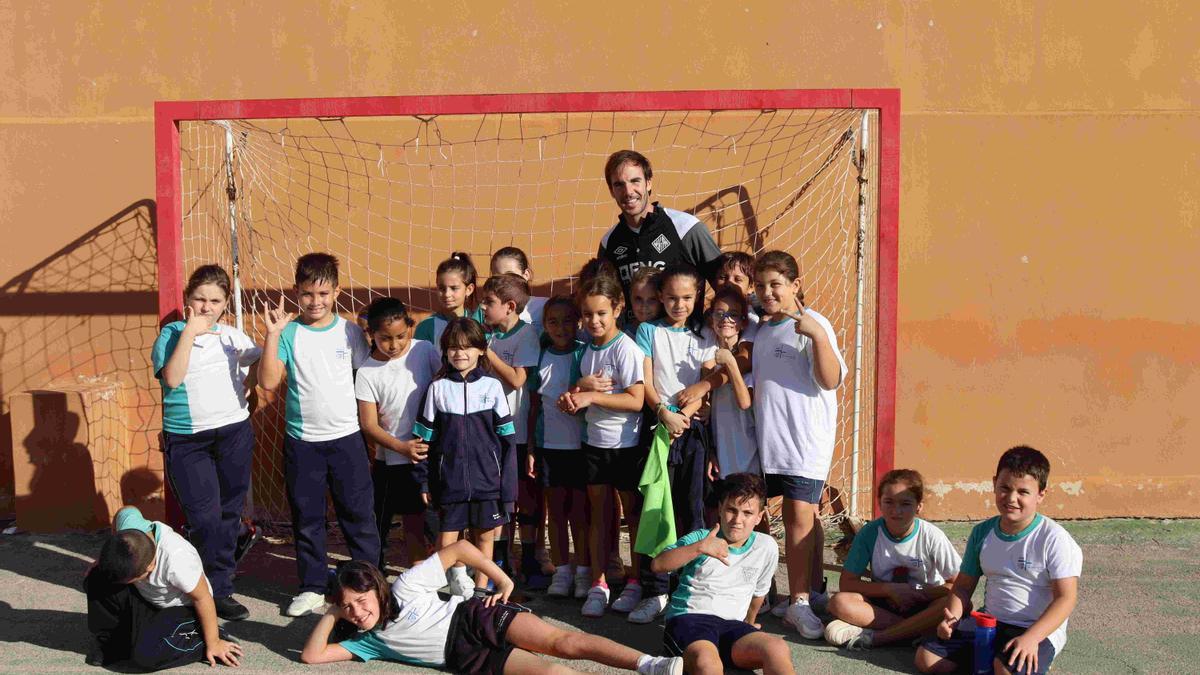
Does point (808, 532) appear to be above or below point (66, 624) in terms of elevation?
above

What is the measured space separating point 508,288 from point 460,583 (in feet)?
4.00

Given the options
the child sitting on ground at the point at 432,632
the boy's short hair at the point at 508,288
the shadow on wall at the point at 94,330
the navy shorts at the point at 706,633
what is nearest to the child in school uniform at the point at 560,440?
the boy's short hair at the point at 508,288

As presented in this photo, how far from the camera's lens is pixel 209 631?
4.09m

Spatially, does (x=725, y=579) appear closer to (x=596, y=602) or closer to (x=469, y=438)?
(x=596, y=602)

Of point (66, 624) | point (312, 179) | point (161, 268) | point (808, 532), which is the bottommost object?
point (66, 624)

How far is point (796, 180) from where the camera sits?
5883 mm

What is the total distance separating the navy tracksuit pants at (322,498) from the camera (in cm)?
469

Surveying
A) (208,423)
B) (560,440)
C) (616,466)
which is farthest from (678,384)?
(208,423)

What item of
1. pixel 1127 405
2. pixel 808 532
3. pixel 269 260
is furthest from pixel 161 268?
pixel 1127 405

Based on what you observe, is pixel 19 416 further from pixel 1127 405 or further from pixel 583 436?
pixel 1127 405

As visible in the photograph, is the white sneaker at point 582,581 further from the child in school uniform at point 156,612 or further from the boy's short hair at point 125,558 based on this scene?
the boy's short hair at point 125,558

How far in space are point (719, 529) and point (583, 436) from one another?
74cm

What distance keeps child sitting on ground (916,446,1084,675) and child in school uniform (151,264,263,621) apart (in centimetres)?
272

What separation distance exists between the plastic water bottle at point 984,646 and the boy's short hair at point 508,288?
2.20m
